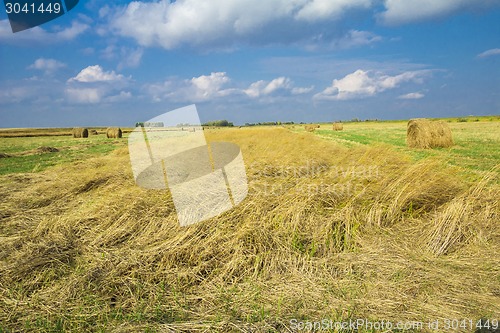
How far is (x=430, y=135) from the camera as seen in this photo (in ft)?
50.1

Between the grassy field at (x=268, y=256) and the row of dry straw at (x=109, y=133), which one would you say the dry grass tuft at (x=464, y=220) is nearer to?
the grassy field at (x=268, y=256)

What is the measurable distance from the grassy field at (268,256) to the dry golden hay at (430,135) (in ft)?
36.1

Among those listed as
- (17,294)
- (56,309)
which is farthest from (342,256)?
(17,294)

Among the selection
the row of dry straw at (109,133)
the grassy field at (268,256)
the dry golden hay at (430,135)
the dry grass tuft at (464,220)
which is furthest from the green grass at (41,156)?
the dry golden hay at (430,135)

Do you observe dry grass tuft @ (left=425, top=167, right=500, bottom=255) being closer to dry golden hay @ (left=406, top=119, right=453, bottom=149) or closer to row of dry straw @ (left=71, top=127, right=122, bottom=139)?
dry golden hay @ (left=406, top=119, right=453, bottom=149)

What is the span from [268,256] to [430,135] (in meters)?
14.7

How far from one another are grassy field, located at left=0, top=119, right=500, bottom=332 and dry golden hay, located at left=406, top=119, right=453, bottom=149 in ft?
36.1

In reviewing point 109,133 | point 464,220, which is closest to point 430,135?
point 464,220

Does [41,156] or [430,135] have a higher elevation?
[41,156]

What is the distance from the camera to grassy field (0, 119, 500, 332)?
2.54 metres

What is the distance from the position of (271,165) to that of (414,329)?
4.19 metres

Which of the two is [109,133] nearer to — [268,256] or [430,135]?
[430,135]

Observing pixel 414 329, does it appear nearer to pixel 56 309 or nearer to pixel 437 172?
pixel 56 309

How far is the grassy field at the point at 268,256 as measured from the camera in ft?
8.35
